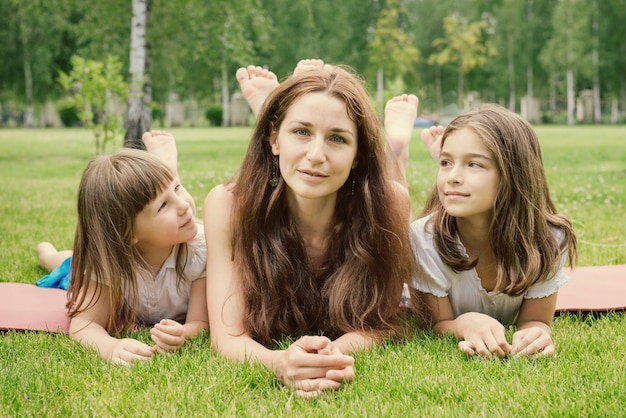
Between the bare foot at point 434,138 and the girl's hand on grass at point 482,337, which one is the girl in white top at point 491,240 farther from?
the bare foot at point 434,138

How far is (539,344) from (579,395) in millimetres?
412

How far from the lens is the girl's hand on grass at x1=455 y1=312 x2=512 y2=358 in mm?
2617

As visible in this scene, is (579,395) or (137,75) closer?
(579,395)

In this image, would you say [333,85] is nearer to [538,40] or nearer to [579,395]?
[579,395]

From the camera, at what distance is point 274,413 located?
216 centimetres

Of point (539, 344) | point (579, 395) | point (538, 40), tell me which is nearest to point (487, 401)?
point (579, 395)

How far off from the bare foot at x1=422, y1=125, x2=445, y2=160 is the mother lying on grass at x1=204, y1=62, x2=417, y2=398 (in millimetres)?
548

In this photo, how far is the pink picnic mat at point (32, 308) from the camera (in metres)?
3.20

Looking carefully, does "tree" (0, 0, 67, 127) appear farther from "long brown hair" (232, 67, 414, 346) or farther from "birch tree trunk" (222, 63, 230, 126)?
"long brown hair" (232, 67, 414, 346)

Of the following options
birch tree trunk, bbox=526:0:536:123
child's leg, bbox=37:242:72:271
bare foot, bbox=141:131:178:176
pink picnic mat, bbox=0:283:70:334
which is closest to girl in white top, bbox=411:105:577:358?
bare foot, bbox=141:131:178:176

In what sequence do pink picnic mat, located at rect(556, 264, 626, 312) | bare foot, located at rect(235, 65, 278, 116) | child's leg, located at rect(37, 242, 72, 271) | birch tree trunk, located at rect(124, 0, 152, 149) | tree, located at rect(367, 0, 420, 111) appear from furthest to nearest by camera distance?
tree, located at rect(367, 0, 420, 111)
birch tree trunk, located at rect(124, 0, 152, 149)
child's leg, located at rect(37, 242, 72, 271)
bare foot, located at rect(235, 65, 278, 116)
pink picnic mat, located at rect(556, 264, 626, 312)

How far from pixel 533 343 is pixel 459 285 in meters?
0.48

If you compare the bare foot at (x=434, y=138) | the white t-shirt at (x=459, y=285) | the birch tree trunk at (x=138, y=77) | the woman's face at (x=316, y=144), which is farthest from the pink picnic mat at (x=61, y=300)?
the birch tree trunk at (x=138, y=77)

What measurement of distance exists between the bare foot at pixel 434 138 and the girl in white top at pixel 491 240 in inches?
19.8
